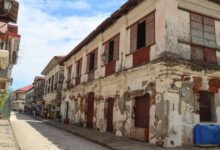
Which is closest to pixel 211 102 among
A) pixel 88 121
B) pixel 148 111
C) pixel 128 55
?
pixel 148 111

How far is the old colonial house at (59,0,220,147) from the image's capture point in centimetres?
1017

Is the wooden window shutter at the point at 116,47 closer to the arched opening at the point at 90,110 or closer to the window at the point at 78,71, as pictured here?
the arched opening at the point at 90,110

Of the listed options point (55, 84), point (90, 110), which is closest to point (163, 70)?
point (90, 110)

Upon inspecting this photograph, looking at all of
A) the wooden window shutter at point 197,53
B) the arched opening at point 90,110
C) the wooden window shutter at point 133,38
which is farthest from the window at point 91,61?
the wooden window shutter at point 197,53

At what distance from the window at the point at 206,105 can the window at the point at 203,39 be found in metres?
1.46

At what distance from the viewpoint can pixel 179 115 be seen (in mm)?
10023

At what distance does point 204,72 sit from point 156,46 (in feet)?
7.50

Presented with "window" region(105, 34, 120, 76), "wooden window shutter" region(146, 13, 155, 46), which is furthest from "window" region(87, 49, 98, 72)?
"wooden window shutter" region(146, 13, 155, 46)

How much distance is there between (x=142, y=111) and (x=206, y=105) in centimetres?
275

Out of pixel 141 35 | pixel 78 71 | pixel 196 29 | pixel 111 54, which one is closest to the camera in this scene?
pixel 196 29

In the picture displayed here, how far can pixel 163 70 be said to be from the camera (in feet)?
33.8

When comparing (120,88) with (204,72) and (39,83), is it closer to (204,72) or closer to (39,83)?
(204,72)

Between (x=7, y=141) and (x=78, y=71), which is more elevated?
(x=78, y=71)

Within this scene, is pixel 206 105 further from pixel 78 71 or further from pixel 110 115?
pixel 78 71
